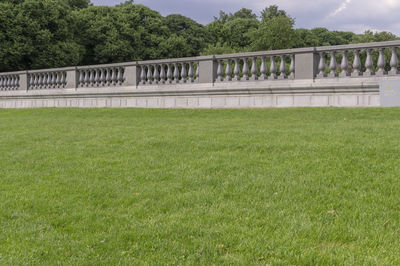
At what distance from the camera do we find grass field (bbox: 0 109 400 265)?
3152 mm

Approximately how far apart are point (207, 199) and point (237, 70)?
10409 millimetres

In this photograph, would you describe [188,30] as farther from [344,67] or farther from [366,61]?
[366,61]

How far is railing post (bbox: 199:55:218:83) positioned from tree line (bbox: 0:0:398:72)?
2229 centimetres

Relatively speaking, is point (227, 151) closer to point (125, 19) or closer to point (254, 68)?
point (254, 68)

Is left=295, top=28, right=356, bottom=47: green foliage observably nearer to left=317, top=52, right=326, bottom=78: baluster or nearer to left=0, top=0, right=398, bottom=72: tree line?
left=0, top=0, right=398, bottom=72: tree line

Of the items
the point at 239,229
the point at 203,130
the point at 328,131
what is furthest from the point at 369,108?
the point at 239,229

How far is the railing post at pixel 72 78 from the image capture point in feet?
61.5

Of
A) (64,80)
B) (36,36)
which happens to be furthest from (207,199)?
(36,36)

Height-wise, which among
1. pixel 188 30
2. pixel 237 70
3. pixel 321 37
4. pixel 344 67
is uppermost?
pixel 321 37

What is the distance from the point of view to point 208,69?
48.5 ft

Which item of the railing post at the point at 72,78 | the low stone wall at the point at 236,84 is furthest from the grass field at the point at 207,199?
the railing post at the point at 72,78

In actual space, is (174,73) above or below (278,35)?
below

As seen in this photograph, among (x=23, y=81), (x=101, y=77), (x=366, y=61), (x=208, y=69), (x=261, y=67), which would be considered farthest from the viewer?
(x=23, y=81)

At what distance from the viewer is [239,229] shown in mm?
3496
